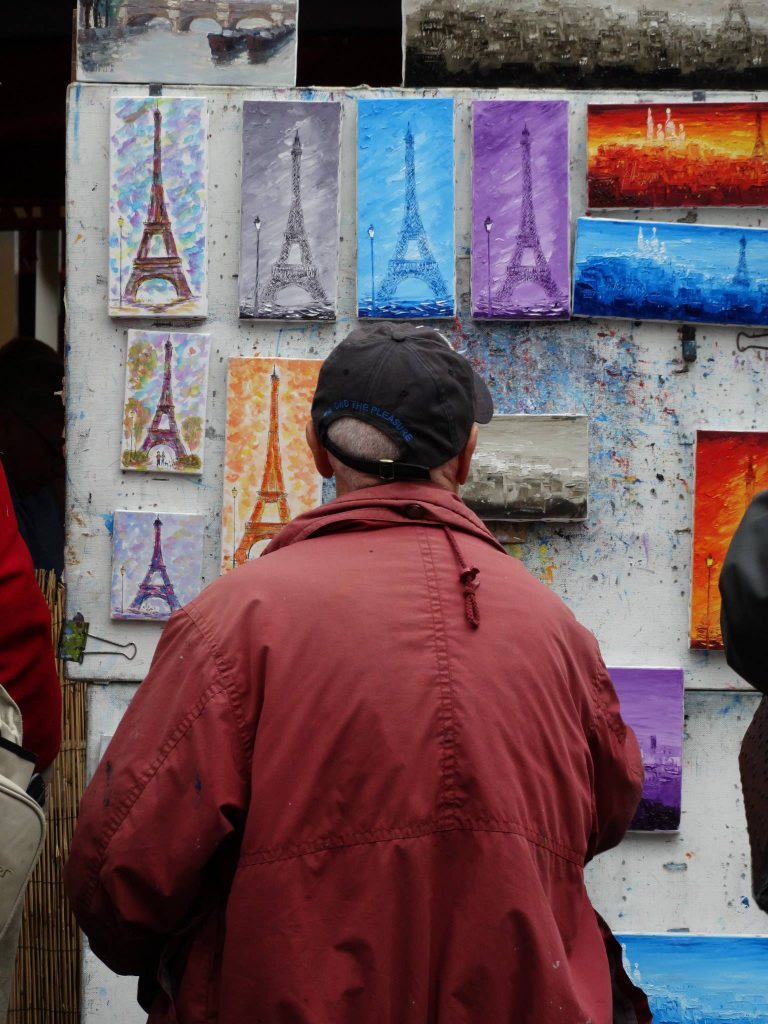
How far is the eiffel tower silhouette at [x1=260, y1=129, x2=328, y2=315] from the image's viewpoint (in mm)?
2854

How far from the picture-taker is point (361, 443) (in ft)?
5.79

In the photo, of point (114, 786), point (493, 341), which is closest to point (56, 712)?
point (114, 786)

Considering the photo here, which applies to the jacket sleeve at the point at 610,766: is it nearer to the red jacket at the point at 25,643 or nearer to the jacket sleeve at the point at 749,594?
the jacket sleeve at the point at 749,594

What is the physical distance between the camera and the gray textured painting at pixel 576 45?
292cm

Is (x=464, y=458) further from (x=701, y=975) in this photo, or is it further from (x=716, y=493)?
(x=701, y=975)

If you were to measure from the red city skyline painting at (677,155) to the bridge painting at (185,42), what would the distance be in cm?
76

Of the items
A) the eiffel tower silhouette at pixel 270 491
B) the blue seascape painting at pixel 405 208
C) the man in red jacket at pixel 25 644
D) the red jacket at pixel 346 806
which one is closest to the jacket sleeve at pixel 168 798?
the red jacket at pixel 346 806

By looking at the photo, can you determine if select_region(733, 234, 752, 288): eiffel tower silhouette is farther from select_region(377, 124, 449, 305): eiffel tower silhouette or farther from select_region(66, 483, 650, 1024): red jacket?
select_region(66, 483, 650, 1024): red jacket

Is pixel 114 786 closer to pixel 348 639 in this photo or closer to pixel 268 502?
pixel 348 639

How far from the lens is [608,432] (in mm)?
A: 2896

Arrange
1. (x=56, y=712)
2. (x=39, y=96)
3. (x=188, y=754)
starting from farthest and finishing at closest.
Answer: (x=39, y=96)
(x=56, y=712)
(x=188, y=754)

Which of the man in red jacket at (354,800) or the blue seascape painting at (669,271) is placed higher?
the blue seascape painting at (669,271)

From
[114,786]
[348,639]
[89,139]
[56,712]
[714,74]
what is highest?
[714,74]

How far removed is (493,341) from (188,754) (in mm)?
1583
